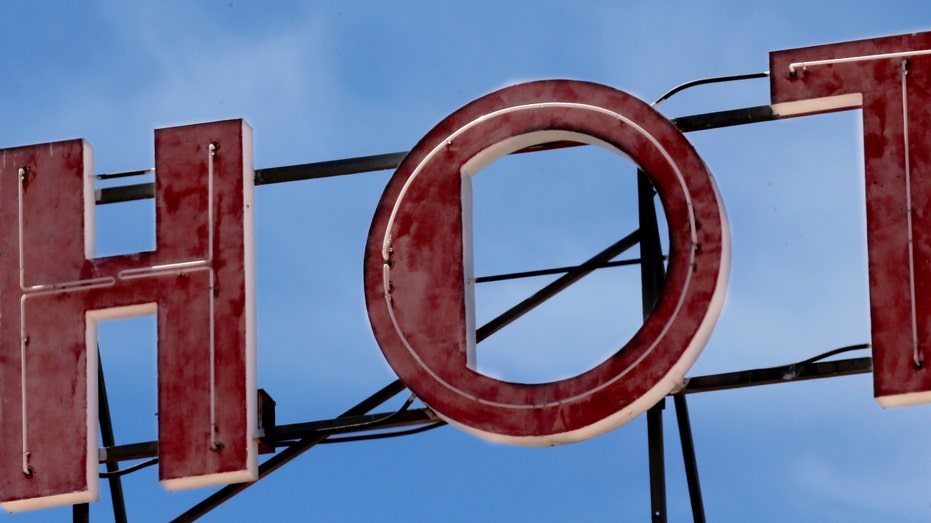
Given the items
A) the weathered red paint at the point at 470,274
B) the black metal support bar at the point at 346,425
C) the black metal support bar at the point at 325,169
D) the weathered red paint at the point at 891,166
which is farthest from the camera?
the black metal support bar at the point at 325,169

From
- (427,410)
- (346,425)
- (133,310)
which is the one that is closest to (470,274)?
(427,410)

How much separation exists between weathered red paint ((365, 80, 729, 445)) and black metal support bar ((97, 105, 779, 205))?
0.45 metres

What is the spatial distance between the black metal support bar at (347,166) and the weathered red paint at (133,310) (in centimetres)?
23

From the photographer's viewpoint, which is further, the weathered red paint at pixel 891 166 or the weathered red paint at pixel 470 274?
the weathered red paint at pixel 470 274

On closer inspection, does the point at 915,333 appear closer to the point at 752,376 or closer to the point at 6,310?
the point at 752,376

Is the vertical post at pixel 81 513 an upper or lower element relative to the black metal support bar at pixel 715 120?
lower

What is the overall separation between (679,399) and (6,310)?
513cm

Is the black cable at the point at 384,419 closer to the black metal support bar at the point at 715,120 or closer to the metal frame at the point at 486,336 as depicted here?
the metal frame at the point at 486,336

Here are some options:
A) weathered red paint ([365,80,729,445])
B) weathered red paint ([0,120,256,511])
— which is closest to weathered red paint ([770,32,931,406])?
weathered red paint ([365,80,729,445])

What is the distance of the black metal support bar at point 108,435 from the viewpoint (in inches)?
960

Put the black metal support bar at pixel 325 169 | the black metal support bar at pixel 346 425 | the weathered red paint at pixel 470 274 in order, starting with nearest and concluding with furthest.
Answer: the weathered red paint at pixel 470 274, the black metal support bar at pixel 346 425, the black metal support bar at pixel 325 169

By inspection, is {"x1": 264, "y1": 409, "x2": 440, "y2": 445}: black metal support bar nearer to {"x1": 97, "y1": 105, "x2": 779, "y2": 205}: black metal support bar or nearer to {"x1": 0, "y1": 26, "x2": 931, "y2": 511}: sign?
{"x1": 0, "y1": 26, "x2": 931, "y2": 511}: sign

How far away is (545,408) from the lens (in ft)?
Answer: 74.6

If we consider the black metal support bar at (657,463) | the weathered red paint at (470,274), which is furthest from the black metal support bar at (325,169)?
the black metal support bar at (657,463)
